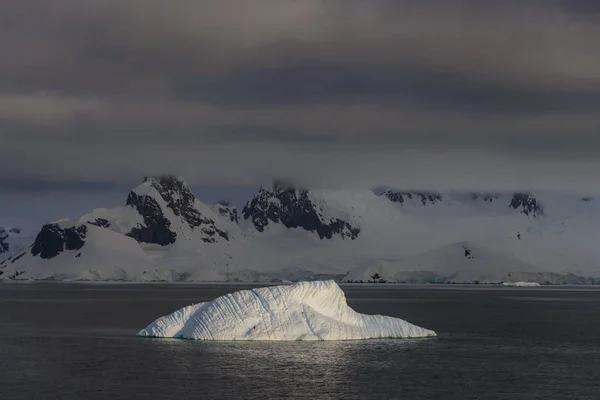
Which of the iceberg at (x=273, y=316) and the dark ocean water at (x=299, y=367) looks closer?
the dark ocean water at (x=299, y=367)

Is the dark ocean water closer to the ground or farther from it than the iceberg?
closer to the ground

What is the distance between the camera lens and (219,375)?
69.2 m

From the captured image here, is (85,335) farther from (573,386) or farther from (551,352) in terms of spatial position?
(573,386)

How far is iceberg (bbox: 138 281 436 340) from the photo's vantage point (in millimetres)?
90856

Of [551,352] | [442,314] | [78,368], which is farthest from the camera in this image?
[442,314]

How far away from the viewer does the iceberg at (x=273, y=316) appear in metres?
90.9

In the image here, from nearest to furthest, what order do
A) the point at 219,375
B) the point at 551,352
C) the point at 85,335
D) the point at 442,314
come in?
1. the point at 219,375
2. the point at 551,352
3. the point at 85,335
4. the point at 442,314

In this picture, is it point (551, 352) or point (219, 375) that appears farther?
point (551, 352)

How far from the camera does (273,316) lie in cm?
9200

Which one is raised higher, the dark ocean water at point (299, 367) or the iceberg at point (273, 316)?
the iceberg at point (273, 316)

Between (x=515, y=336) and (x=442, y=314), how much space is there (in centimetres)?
4832

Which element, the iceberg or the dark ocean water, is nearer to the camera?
the dark ocean water

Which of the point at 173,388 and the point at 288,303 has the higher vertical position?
the point at 288,303

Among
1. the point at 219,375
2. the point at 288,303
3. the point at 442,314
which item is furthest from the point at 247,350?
the point at 442,314
